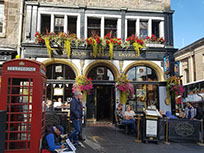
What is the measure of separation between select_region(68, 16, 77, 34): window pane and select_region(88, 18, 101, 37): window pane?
3.29 ft

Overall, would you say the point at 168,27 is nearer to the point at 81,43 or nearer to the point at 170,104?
the point at 170,104

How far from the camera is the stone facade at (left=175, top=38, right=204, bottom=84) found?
23.0 m

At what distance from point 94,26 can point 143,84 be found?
17.5ft

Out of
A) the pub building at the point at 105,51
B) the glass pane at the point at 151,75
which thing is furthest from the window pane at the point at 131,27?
the glass pane at the point at 151,75

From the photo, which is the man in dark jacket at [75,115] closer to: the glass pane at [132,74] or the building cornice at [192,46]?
the glass pane at [132,74]

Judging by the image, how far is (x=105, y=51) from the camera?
1164 cm

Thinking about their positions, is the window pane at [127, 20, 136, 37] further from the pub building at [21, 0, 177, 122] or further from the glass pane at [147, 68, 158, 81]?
the glass pane at [147, 68, 158, 81]

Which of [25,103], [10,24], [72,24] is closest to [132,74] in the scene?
[72,24]

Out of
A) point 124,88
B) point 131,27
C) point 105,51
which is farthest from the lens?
point 131,27

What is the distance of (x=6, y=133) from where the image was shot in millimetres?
4301

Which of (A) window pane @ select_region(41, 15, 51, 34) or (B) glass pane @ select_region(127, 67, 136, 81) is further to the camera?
(A) window pane @ select_region(41, 15, 51, 34)

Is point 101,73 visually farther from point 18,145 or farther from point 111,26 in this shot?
point 18,145

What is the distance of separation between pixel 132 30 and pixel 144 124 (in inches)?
310

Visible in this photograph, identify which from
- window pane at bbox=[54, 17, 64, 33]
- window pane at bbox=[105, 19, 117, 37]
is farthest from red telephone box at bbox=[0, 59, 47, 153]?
window pane at bbox=[105, 19, 117, 37]
